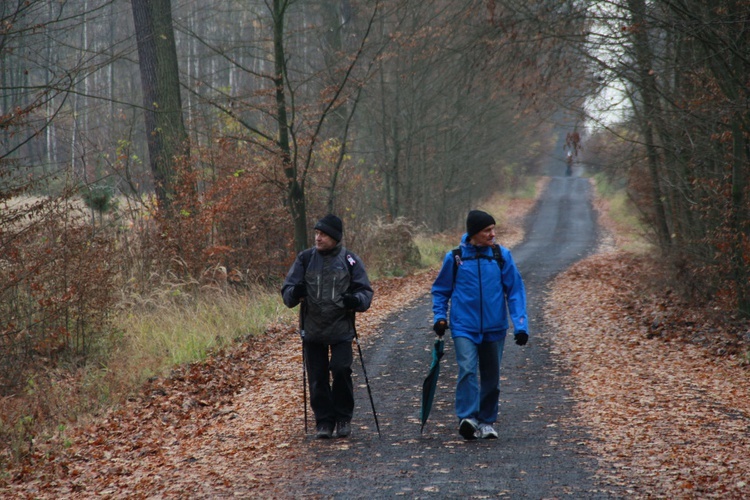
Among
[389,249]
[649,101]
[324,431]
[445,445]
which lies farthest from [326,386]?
[389,249]

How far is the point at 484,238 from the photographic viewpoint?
21.6ft

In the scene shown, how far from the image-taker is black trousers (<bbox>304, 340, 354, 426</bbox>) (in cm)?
698

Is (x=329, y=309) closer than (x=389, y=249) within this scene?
Yes

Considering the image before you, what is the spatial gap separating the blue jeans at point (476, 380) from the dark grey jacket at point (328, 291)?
3.16 feet

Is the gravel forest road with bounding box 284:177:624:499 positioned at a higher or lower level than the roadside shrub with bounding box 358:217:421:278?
lower

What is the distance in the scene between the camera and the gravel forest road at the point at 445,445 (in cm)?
532

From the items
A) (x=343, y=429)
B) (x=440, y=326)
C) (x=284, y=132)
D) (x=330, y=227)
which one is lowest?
(x=343, y=429)

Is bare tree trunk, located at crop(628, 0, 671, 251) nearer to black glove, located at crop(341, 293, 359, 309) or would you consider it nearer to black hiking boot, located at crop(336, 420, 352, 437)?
black glove, located at crop(341, 293, 359, 309)

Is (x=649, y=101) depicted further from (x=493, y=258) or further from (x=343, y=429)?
(x=343, y=429)

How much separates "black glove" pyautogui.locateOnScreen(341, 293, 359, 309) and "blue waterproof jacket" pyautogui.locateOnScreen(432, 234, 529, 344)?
2.28ft

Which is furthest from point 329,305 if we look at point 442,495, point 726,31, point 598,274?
point 598,274

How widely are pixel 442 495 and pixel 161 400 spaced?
16.1 ft

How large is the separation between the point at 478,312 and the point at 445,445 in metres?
1.17

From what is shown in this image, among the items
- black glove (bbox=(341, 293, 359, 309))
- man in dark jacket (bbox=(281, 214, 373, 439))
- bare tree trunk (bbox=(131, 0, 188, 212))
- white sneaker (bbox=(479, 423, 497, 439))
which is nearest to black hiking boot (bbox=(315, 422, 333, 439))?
man in dark jacket (bbox=(281, 214, 373, 439))
